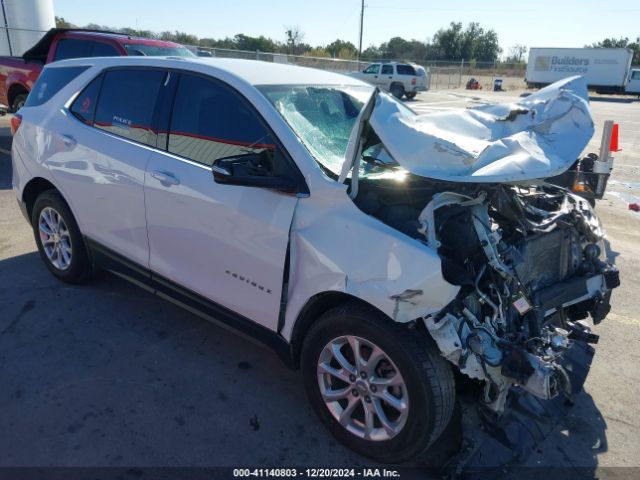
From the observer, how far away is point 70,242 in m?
4.12

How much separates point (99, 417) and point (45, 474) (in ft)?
1.39

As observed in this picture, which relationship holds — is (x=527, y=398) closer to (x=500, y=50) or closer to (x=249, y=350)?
(x=249, y=350)

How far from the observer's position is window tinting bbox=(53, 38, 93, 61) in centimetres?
905

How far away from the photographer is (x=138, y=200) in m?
3.36

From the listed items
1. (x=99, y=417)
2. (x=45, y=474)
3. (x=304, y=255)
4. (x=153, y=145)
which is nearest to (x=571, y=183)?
(x=304, y=255)

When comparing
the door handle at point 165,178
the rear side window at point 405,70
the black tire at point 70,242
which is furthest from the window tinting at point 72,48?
the rear side window at point 405,70

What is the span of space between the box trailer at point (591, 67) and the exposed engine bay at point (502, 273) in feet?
135

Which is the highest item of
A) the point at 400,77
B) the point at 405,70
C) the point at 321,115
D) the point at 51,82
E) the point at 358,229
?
the point at 405,70

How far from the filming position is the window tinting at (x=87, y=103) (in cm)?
384

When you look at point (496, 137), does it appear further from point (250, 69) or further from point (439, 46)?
point (439, 46)

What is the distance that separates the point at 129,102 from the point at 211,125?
0.88m

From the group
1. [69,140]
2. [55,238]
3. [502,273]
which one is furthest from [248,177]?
[55,238]

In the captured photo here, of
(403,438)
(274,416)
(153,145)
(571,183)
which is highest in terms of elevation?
(153,145)

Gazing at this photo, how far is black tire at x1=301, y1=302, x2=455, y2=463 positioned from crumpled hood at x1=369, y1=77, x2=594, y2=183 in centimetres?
76
